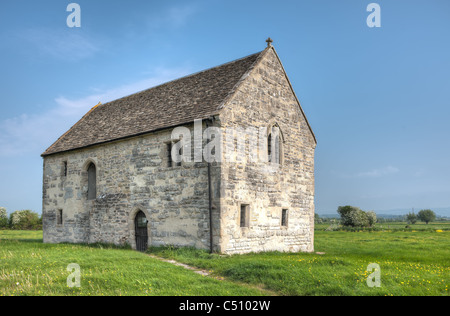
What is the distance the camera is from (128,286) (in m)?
9.29

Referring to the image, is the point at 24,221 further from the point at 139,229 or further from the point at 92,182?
the point at 139,229

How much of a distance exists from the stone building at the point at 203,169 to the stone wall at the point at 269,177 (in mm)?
51

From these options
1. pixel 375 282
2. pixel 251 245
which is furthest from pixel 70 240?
pixel 375 282

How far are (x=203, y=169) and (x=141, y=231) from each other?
5163 mm

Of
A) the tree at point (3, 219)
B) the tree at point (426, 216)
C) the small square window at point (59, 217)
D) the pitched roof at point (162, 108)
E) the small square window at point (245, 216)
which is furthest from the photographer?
the tree at point (426, 216)

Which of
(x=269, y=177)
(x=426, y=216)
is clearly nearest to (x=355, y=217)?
(x=269, y=177)

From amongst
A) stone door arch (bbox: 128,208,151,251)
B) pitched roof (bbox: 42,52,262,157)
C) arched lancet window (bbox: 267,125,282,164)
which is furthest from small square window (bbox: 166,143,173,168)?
arched lancet window (bbox: 267,125,282,164)

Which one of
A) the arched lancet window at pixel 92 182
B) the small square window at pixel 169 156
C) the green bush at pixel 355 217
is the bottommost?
the green bush at pixel 355 217

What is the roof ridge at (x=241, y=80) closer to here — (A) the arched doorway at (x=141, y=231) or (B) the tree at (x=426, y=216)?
(A) the arched doorway at (x=141, y=231)

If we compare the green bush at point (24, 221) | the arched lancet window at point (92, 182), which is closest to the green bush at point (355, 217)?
the arched lancet window at point (92, 182)

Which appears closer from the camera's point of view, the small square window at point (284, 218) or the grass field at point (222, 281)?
the grass field at point (222, 281)

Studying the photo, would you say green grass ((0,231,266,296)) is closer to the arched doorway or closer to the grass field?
the grass field

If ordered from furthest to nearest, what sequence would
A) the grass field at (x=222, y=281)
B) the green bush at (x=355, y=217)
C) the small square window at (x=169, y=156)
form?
the green bush at (x=355, y=217), the small square window at (x=169, y=156), the grass field at (x=222, y=281)

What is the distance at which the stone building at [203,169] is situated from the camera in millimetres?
15562
